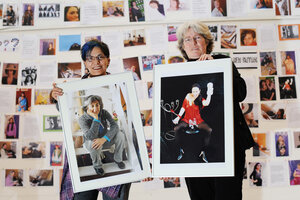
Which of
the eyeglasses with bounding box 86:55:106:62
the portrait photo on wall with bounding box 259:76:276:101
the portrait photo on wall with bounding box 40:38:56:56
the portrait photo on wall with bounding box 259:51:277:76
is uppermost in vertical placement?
the portrait photo on wall with bounding box 40:38:56:56

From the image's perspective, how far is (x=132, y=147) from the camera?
1325 millimetres

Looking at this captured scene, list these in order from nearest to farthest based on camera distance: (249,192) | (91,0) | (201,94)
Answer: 1. (201,94)
2. (249,192)
3. (91,0)

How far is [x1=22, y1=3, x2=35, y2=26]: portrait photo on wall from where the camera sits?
215cm

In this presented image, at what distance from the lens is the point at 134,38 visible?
2.11 m

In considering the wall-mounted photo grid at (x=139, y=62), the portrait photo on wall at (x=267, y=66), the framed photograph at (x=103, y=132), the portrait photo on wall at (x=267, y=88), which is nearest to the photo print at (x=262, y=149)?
the wall-mounted photo grid at (x=139, y=62)

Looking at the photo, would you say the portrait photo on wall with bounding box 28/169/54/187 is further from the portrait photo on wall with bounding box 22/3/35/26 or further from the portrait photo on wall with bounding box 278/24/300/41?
the portrait photo on wall with bounding box 278/24/300/41

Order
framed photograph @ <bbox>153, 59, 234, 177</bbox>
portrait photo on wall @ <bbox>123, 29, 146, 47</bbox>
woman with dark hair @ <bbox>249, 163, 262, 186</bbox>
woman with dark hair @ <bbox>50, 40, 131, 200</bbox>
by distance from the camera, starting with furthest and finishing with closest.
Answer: portrait photo on wall @ <bbox>123, 29, 146, 47</bbox> < woman with dark hair @ <bbox>249, 163, 262, 186</bbox> < woman with dark hair @ <bbox>50, 40, 131, 200</bbox> < framed photograph @ <bbox>153, 59, 234, 177</bbox>

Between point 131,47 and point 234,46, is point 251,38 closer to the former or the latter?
point 234,46

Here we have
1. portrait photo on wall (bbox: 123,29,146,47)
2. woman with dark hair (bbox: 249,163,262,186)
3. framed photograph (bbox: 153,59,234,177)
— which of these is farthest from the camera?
portrait photo on wall (bbox: 123,29,146,47)

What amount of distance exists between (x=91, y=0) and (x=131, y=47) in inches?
18.5

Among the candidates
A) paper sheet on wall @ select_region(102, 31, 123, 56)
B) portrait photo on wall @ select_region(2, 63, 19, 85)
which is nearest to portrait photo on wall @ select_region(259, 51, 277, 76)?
paper sheet on wall @ select_region(102, 31, 123, 56)

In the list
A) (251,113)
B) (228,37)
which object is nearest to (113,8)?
(228,37)

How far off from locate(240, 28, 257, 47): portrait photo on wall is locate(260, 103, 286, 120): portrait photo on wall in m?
0.45

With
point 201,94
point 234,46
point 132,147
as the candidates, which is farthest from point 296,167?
point 132,147
